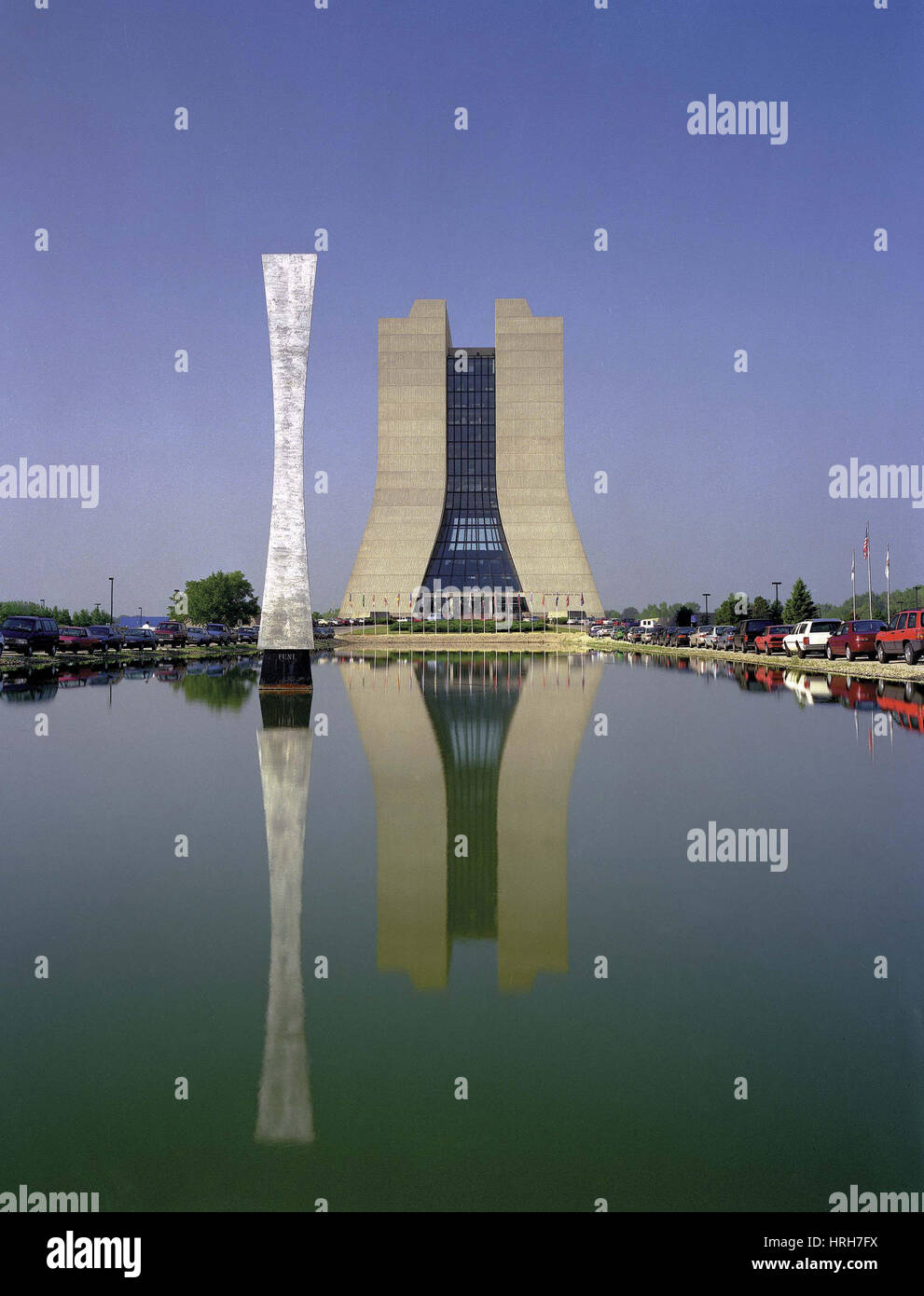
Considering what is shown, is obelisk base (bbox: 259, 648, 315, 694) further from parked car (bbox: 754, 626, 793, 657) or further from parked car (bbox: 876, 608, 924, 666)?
parked car (bbox: 754, 626, 793, 657)

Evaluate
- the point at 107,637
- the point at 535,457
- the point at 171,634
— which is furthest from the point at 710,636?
the point at 535,457

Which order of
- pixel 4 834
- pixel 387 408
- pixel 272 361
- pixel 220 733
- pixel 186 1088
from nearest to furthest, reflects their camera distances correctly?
pixel 186 1088, pixel 4 834, pixel 220 733, pixel 272 361, pixel 387 408

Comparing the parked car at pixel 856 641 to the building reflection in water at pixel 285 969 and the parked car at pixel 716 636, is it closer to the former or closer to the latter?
the parked car at pixel 716 636

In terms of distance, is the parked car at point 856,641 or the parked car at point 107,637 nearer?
Answer: the parked car at point 856,641

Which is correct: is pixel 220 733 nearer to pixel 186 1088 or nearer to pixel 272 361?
pixel 186 1088

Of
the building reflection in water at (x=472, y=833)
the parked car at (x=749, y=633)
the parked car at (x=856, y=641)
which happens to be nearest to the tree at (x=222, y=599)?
the parked car at (x=749, y=633)
